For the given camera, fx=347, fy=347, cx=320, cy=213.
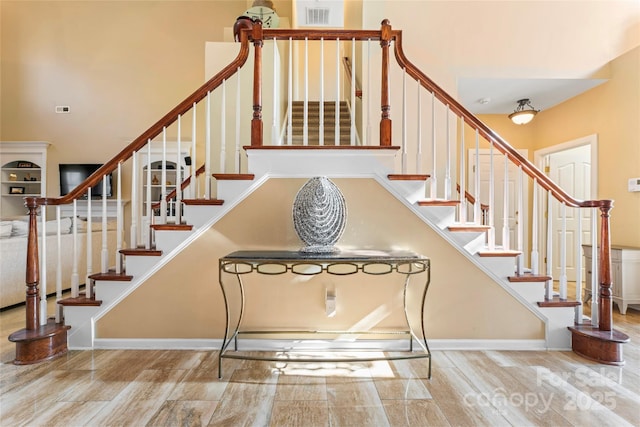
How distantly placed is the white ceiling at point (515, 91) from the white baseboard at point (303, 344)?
2874 mm

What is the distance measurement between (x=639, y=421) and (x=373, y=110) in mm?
3174

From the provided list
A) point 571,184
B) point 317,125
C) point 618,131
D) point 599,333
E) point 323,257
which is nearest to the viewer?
point 323,257

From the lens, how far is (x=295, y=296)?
255cm

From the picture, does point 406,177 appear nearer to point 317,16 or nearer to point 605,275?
point 605,275

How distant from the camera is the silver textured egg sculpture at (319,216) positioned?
225 centimetres

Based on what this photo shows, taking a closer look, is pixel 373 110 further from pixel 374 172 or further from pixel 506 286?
pixel 506 286

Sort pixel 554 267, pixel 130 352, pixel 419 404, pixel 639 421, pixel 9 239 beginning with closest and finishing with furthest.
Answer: pixel 639 421
pixel 419 404
pixel 130 352
pixel 9 239
pixel 554 267

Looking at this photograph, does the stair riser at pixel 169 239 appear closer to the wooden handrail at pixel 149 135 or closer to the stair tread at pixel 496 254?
the wooden handrail at pixel 149 135

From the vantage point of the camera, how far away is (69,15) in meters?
6.72

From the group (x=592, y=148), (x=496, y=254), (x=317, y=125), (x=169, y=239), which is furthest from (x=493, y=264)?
(x=317, y=125)

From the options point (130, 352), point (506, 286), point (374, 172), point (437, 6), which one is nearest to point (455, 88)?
point (437, 6)

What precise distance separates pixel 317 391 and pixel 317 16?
5.09 meters

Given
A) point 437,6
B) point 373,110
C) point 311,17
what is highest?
point 311,17

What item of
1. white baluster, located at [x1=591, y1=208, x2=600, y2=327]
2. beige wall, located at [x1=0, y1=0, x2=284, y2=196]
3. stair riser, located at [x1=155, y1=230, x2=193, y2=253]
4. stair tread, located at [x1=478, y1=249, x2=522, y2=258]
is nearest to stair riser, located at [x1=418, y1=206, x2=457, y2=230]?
Result: stair tread, located at [x1=478, y1=249, x2=522, y2=258]
